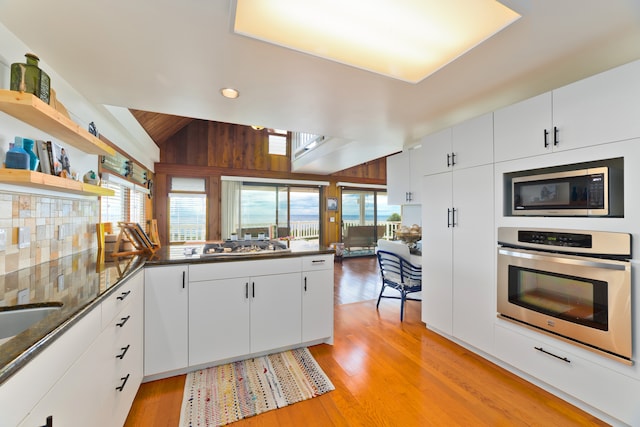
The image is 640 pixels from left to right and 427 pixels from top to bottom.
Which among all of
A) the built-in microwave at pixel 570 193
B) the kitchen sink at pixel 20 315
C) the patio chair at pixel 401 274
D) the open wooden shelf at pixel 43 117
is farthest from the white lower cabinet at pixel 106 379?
the built-in microwave at pixel 570 193

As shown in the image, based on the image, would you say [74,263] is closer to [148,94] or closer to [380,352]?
[148,94]

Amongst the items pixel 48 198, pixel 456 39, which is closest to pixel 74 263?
pixel 48 198

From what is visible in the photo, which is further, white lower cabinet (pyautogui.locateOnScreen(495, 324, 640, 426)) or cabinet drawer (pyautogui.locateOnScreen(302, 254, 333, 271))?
cabinet drawer (pyautogui.locateOnScreen(302, 254, 333, 271))

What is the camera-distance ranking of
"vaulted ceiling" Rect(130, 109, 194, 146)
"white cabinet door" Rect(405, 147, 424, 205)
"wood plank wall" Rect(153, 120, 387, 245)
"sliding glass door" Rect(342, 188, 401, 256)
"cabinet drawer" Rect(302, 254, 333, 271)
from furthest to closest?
"sliding glass door" Rect(342, 188, 401, 256), "wood plank wall" Rect(153, 120, 387, 245), "white cabinet door" Rect(405, 147, 424, 205), "vaulted ceiling" Rect(130, 109, 194, 146), "cabinet drawer" Rect(302, 254, 333, 271)

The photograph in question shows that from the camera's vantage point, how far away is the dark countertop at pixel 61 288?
70 centimetres

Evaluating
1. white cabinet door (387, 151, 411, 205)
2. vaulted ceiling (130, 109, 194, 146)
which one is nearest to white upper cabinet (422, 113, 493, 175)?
white cabinet door (387, 151, 411, 205)

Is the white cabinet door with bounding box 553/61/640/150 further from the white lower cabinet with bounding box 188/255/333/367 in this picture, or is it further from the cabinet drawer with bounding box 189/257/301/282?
the cabinet drawer with bounding box 189/257/301/282

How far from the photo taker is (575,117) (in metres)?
1.66

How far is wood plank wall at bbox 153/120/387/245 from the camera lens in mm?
5398

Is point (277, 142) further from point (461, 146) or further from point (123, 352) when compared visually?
point (123, 352)

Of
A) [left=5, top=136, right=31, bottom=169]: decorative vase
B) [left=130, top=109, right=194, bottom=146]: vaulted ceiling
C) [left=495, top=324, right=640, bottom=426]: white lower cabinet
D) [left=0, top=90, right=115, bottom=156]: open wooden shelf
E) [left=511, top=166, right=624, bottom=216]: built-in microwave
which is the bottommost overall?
[left=495, top=324, right=640, bottom=426]: white lower cabinet

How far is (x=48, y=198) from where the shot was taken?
173 cm

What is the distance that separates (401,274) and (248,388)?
195 centimetres

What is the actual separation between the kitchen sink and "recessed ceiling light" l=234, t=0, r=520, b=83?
1533 millimetres
